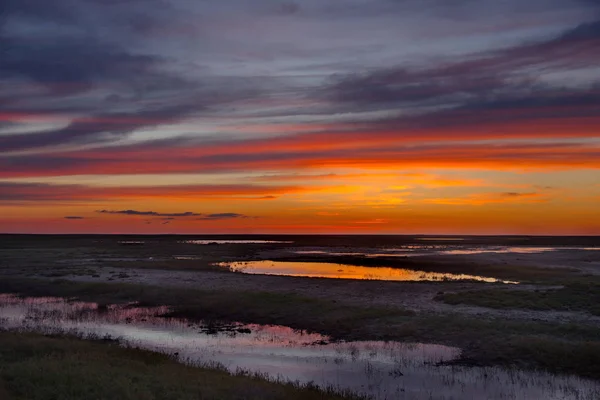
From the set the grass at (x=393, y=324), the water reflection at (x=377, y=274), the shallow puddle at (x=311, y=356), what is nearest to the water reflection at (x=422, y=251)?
the water reflection at (x=377, y=274)

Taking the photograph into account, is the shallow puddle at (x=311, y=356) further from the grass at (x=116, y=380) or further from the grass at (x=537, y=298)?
the grass at (x=537, y=298)

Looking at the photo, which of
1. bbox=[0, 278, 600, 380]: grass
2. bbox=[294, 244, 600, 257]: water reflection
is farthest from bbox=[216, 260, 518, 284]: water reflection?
bbox=[294, 244, 600, 257]: water reflection

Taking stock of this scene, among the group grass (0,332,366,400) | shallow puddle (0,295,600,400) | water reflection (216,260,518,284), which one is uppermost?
grass (0,332,366,400)

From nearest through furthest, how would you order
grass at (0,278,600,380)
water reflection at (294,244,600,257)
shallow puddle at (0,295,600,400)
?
shallow puddle at (0,295,600,400)
grass at (0,278,600,380)
water reflection at (294,244,600,257)

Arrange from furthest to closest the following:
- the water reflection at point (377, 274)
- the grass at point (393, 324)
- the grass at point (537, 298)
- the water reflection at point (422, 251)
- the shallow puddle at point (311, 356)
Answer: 1. the water reflection at point (422, 251)
2. the water reflection at point (377, 274)
3. the grass at point (537, 298)
4. the grass at point (393, 324)
5. the shallow puddle at point (311, 356)

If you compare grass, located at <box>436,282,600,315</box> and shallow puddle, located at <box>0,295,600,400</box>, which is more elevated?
grass, located at <box>436,282,600,315</box>

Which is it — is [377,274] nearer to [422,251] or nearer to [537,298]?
[537,298]

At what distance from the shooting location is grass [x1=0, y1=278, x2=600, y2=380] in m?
22.8

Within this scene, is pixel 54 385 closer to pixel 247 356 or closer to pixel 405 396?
pixel 247 356

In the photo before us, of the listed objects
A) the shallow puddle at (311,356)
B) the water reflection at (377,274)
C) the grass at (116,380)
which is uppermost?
the grass at (116,380)

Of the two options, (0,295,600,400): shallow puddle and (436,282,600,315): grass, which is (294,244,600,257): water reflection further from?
(0,295,600,400): shallow puddle

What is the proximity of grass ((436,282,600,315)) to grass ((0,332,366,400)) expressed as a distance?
2110cm

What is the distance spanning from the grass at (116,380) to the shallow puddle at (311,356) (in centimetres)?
226

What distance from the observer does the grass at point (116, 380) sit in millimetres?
15328
